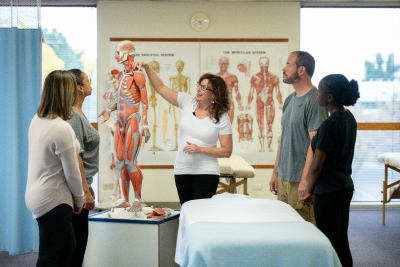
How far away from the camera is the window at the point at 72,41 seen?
203 inches

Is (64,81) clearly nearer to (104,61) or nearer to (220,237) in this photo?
(220,237)

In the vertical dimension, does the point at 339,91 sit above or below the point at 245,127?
above

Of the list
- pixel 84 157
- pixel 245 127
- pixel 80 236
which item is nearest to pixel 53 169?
pixel 84 157

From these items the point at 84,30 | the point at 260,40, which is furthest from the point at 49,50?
the point at 260,40

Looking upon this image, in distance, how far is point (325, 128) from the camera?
1844 millimetres

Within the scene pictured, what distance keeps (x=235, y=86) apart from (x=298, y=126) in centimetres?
296

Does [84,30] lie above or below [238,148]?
above

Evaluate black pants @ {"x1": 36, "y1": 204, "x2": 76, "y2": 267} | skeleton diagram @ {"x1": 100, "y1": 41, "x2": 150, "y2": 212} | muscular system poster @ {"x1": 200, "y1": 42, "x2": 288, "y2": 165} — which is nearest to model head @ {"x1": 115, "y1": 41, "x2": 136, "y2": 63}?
skeleton diagram @ {"x1": 100, "y1": 41, "x2": 150, "y2": 212}

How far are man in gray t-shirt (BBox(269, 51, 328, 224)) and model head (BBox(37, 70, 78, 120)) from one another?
50.5 inches

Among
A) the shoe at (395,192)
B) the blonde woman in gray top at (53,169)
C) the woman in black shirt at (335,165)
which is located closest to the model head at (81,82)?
the blonde woman in gray top at (53,169)

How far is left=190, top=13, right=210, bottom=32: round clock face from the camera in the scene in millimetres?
5031

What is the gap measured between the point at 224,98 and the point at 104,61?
3.02 metres

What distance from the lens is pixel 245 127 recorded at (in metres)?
5.16

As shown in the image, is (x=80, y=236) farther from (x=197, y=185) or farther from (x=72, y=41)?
(x=72, y=41)
